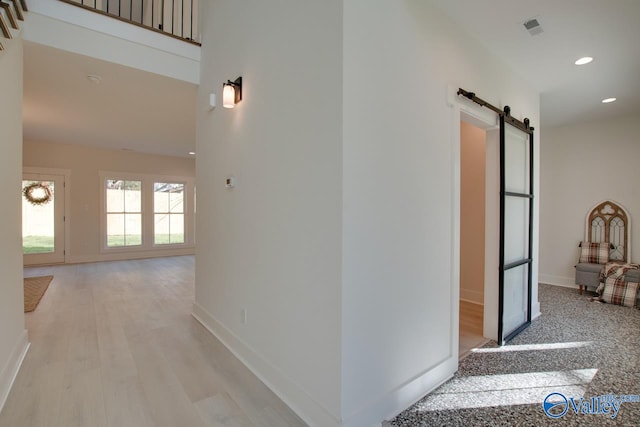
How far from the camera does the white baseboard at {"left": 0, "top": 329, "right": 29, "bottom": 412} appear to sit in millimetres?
1952

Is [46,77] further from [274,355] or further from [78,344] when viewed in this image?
[274,355]

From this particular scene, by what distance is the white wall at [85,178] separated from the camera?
6.63 meters

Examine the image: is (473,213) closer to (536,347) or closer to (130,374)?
(536,347)

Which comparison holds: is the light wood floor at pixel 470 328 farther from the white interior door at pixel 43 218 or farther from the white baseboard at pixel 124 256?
the white interior door at pixel 43 218

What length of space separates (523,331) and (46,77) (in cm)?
577

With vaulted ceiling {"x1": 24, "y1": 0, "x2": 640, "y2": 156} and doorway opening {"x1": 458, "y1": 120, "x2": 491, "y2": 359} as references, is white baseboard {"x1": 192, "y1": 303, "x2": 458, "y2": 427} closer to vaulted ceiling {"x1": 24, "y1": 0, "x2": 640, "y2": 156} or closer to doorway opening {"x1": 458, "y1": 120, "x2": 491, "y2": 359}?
doorway opening {"x1": 458, "y1": 120, "x2": 491, "y2": 359}

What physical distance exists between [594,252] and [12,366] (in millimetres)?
6869

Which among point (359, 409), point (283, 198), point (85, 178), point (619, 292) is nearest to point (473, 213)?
point (619, 292)

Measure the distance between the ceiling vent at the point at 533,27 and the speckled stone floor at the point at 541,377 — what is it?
105 inches

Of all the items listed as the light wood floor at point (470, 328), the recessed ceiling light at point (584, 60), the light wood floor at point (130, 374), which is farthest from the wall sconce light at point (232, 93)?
the recessed ceiling light at point (584, 60)

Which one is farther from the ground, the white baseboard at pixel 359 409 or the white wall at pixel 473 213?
the white wall at pixel 473 213

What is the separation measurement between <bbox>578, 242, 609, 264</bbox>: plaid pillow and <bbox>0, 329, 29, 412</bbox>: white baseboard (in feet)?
22.0

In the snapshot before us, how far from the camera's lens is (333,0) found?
63.3 inches

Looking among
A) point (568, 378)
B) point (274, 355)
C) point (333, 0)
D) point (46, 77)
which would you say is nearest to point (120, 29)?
point (46, 77)
